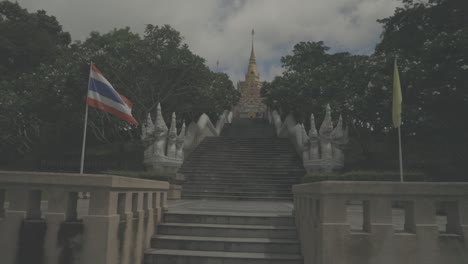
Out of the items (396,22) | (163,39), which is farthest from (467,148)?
(163,39)

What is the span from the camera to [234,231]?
719 cm

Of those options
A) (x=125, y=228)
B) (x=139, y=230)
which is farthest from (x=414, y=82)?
(x=125, y=228)

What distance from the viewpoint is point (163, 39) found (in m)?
23.0

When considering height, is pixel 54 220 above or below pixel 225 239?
above

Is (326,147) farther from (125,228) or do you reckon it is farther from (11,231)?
(11,231)

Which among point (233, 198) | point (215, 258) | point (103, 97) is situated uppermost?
point (103, 97)

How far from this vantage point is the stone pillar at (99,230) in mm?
4863

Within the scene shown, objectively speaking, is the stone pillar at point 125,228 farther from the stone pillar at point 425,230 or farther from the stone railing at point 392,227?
the stone pillar at point 425,230

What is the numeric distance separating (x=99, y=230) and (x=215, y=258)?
2136mm

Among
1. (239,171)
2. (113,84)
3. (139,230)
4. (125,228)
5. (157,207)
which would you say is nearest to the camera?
(125,228)

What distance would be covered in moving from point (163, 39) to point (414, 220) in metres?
20.5

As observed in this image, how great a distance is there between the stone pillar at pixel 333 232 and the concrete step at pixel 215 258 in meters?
1.66

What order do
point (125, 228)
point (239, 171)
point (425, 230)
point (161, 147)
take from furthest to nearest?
point (239, 171), point (161, 147), point (125, 228), point (425, 230)

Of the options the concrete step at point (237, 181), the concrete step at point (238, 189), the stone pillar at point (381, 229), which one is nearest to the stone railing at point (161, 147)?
the concrete step at point (237, 181)
